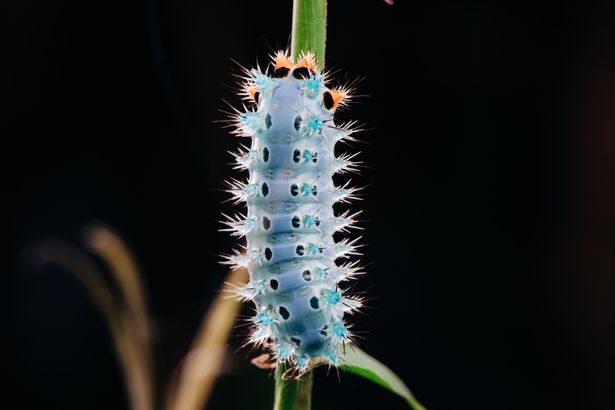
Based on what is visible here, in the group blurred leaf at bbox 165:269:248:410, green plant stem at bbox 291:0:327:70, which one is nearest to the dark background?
→ blurred leaf at bbox 165:269:248:410

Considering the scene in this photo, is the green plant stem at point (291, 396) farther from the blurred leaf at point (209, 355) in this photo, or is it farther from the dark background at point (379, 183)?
the dark background at point (379, 183)

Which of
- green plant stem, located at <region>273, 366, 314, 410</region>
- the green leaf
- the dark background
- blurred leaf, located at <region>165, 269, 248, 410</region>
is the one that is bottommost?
green plant stem, located at <region>273, 366, 314, 410</region>

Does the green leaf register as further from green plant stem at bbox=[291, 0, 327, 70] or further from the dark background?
the dark background

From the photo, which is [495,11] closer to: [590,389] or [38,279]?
[590,389]

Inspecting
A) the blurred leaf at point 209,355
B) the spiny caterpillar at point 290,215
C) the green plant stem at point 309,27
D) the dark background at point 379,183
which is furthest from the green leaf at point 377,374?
the dark background at point 379,183

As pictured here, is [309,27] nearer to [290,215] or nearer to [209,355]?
[290,215]
